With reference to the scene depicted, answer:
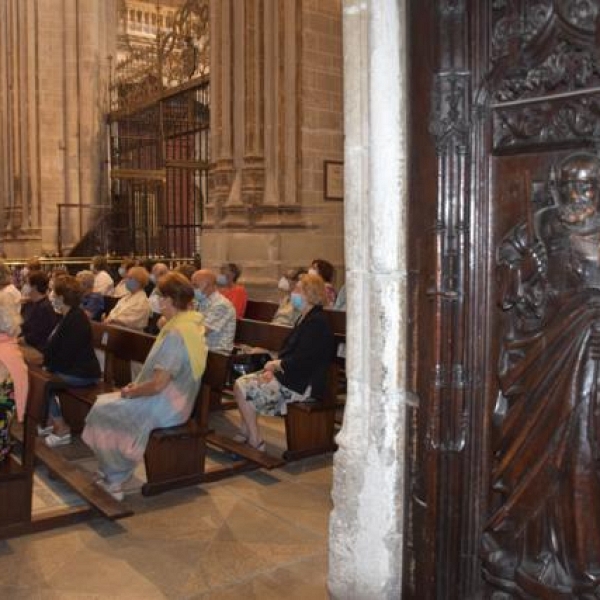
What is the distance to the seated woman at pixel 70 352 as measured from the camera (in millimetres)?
5719

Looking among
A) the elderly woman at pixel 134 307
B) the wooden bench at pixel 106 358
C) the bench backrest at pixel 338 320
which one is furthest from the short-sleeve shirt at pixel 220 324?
the elderly woman at pixel 134 307

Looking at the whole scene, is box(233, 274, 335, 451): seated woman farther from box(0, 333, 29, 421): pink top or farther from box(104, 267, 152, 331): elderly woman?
box(104, 267, 152, 331): elderly woman

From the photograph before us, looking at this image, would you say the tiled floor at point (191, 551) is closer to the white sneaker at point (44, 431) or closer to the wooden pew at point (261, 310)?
the white sneaker at point (44, 431)

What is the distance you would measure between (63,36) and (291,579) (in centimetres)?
1527

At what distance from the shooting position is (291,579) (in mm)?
3473

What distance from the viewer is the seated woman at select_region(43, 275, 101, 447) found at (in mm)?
5719

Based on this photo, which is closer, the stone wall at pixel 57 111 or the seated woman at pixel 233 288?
the seated woman at pixel 233 288

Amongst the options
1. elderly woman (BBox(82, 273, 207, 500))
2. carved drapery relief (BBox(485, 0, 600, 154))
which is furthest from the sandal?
carved drapery relief (BBox(485, 0, 600, 154))

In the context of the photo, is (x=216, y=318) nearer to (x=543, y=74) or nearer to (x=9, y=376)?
(x=9, y=376)

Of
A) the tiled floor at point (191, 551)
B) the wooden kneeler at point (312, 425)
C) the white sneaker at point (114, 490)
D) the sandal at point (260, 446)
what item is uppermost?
the wooden kneeler at point (312, 425)

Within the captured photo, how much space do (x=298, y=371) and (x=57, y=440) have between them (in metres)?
1.97

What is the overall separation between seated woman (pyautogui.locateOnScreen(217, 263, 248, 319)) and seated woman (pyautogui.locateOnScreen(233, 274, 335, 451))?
252 centimetres

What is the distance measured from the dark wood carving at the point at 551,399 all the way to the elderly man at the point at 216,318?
415 centimetres

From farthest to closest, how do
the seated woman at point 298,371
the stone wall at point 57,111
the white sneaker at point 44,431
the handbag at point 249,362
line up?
the stone wall at point 57,111 < the handbag at point 249,362 < the white sneaker at point 44,431 < the seated woman at point 298,371
